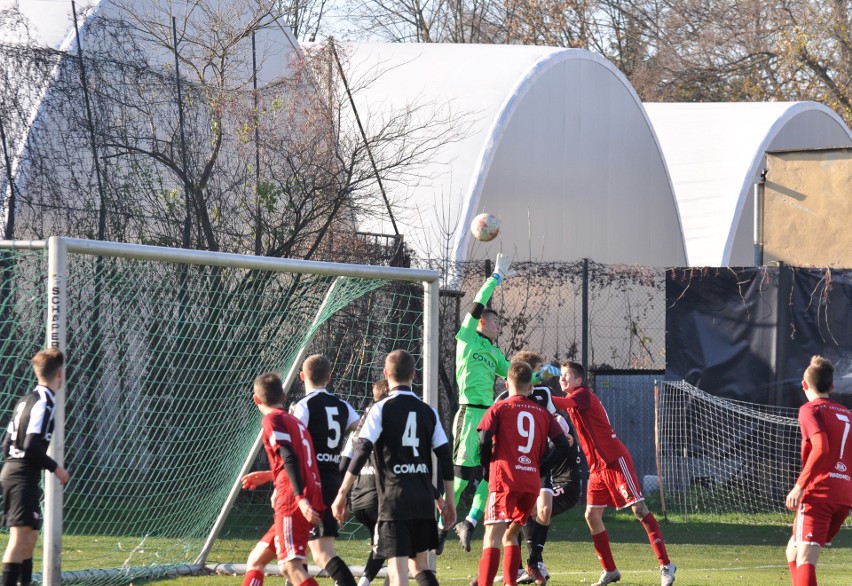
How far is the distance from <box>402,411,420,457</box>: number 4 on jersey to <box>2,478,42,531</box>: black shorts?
7.91ft

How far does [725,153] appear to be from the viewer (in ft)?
79.2

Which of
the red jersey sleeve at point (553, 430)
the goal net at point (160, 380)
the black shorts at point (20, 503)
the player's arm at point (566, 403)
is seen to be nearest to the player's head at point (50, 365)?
the black shorts at point (20, 503)

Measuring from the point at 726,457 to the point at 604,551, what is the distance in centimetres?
558

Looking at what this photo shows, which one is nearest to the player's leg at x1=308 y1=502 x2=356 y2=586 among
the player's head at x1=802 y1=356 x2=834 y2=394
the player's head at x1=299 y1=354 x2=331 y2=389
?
the player's head at x1=299 y1=354 x2=331 y2=389

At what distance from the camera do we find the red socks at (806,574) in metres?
7.17

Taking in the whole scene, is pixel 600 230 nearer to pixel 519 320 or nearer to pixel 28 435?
pixel 519 320

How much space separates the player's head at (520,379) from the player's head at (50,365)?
2.97m

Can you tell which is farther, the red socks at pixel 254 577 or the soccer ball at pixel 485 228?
the soccer ball at pixel 485 228

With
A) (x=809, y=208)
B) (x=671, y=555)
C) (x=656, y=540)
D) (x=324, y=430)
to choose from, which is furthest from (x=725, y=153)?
(x=324, y=430)

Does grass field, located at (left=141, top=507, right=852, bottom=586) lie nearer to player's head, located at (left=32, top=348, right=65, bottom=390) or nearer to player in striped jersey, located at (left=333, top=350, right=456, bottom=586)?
player in striped jersey, located at (left=333, top=350, right=456, bottom=586)

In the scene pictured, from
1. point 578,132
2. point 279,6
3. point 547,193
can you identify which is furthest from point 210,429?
point 578,132

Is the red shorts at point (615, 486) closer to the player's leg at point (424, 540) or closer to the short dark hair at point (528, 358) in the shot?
the short dark hair at point (528, 358)

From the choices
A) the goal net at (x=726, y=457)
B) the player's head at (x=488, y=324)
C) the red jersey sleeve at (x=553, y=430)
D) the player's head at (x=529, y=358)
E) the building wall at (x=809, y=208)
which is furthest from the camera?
the building wall at (x=809, y=208)

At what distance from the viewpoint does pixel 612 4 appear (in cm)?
3675
